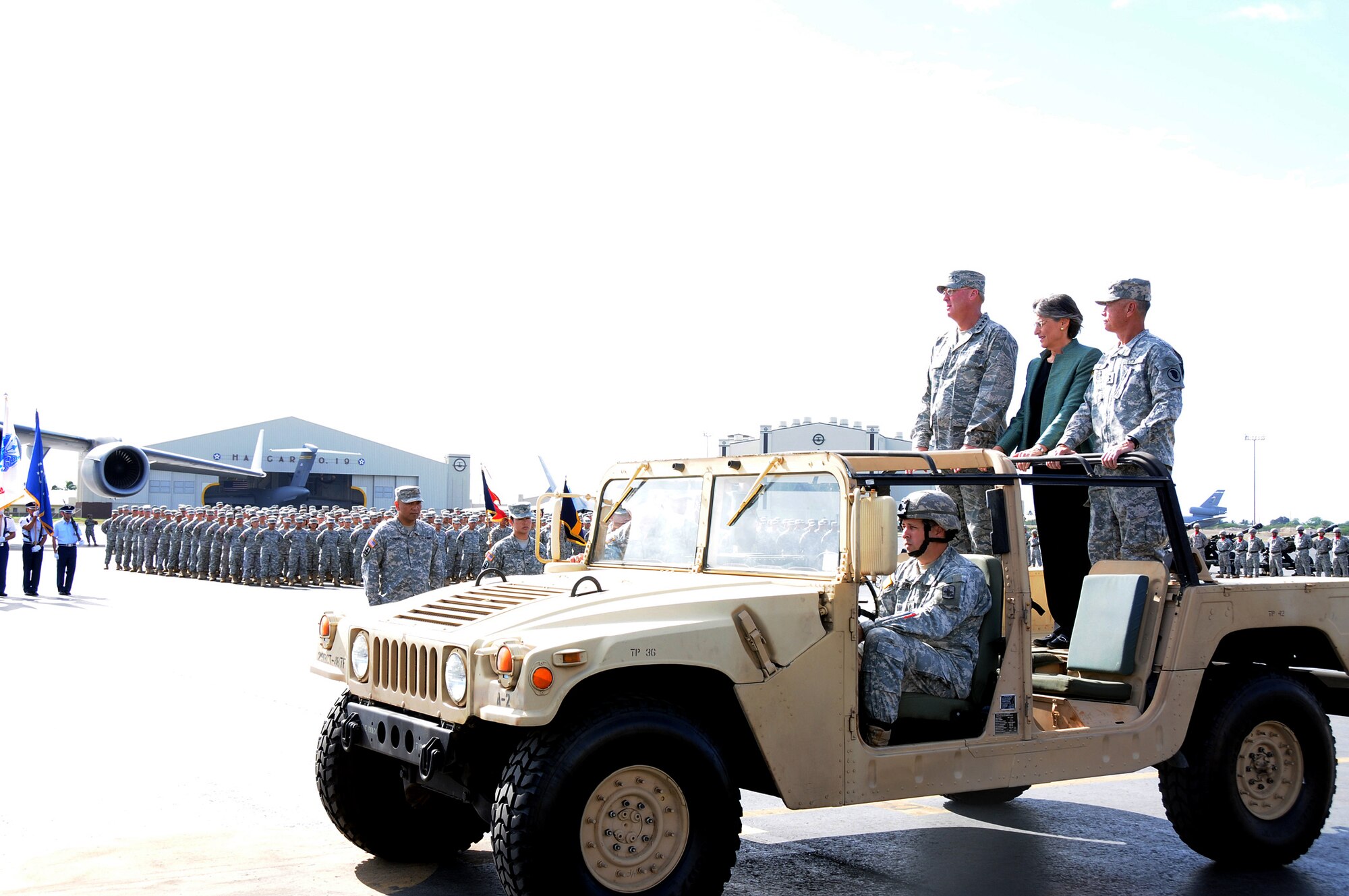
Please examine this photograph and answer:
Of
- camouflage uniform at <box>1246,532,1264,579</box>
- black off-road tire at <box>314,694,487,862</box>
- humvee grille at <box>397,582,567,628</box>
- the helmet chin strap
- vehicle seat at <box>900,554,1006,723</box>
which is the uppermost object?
the helmet chin strap

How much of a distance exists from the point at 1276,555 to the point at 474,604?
105 ft

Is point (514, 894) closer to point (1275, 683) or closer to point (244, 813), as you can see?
point (244, 813)

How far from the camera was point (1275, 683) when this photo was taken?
5.80 m

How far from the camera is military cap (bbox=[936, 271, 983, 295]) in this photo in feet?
22.9

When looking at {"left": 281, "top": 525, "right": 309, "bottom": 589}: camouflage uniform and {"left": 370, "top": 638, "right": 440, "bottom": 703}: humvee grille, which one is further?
{"left": 281, "top": 525, "right": 309, "bottom": 589}: camouflage uniform

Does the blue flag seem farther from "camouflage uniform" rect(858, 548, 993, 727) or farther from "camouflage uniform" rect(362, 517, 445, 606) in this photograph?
"camouflage uniform" rect(858, 548, 993, 727)

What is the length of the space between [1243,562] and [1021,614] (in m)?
34.5

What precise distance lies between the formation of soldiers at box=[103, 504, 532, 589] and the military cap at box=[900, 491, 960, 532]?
16966 mm

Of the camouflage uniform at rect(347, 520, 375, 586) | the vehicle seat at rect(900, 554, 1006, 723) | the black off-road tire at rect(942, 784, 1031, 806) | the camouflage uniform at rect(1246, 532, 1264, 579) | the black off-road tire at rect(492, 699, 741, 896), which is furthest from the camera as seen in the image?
the camouflage uniform at rect(1246, 532, 1264, 579)

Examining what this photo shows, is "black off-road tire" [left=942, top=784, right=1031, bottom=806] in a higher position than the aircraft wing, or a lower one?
lower

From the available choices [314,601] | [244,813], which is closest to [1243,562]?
[314,601]

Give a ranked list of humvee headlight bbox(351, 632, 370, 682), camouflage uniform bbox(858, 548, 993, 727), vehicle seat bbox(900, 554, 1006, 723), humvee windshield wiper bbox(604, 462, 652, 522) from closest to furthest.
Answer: camouflage uniform bbox(858, 548, 993, 727) → vehicle seat bbox(900, 554, 1006, 723) → humvee headlight bbox(351, 632, 370, 682) → humvee windshield wiper bbox(604, 462, 652, 522)

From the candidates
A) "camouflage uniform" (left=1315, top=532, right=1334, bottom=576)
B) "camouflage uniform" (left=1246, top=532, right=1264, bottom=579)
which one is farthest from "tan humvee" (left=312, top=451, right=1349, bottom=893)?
"camouflage uniform" (left=1246, top=532, right=1264, bottom=579)

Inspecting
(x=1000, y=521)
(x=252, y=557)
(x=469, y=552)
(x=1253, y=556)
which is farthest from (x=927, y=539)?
(x=1253, y=556)
